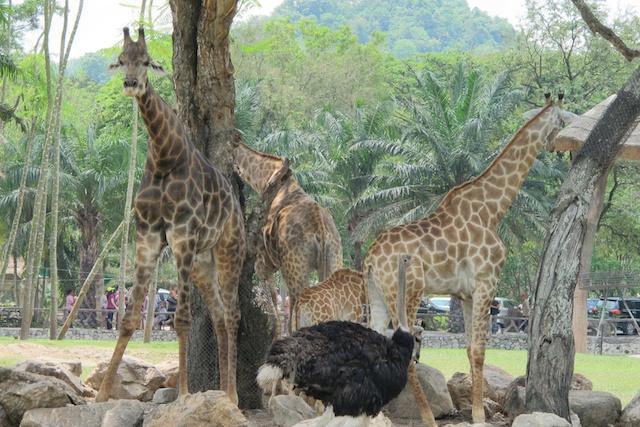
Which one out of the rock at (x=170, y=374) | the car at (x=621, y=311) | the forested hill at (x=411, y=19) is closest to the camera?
the rock at (x=170, y=374)

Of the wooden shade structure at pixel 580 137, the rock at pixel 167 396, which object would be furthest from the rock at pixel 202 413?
the wooden shade structure at pixel 580 137

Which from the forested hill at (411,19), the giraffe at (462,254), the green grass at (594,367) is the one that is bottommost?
the green grass at (594,367)

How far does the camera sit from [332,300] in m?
12.2

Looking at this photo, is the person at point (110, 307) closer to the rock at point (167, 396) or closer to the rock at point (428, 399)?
the rock at point (167, 396)

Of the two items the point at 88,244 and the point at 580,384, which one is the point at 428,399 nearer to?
the point at 580,384

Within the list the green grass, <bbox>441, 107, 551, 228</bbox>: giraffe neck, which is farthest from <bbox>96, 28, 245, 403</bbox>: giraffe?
the green grass

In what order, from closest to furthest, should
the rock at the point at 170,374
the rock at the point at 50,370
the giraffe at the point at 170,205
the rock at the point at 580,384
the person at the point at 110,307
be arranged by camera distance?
the giraffe at the point at 170,205 → the rock at the point at 50,370 → the rock at the point at 170,374 → the rock at the point at 580,384 → the person at the point at 110,307

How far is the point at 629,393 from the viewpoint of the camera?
1472cm

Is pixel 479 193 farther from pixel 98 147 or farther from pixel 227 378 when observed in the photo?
pixel 98 147

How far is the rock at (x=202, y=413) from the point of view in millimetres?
8508

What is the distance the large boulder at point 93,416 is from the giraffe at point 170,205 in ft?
1.26

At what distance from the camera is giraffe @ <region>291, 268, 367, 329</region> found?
1212 cm

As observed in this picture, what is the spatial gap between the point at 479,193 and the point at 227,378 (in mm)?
3159

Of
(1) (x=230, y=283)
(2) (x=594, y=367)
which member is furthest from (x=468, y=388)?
(2) (x=594, y=367)
